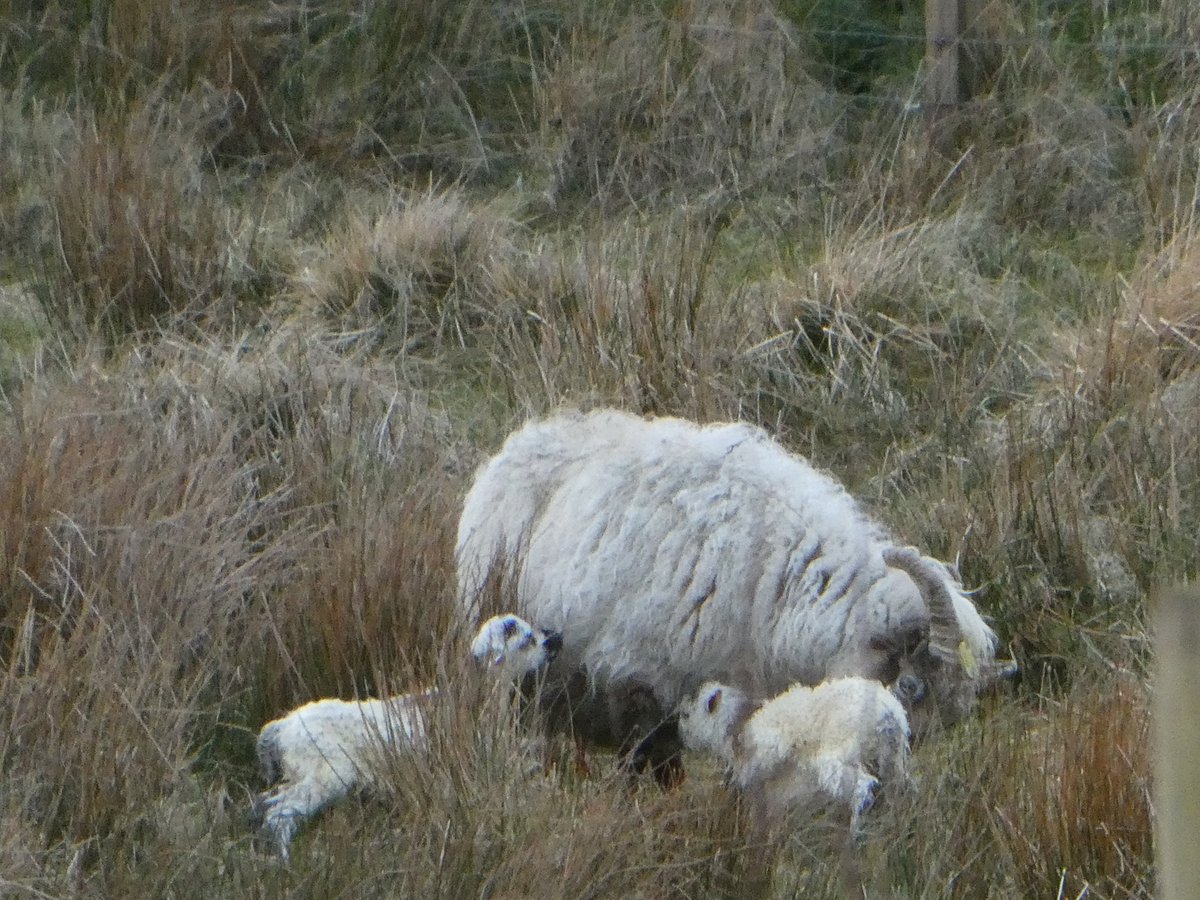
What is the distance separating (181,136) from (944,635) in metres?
4.86

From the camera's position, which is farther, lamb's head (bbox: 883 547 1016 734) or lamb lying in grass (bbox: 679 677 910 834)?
lamb's head (bbox: 883 547 1016 734)

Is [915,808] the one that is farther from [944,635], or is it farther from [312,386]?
[312,386]

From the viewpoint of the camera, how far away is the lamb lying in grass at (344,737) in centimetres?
299

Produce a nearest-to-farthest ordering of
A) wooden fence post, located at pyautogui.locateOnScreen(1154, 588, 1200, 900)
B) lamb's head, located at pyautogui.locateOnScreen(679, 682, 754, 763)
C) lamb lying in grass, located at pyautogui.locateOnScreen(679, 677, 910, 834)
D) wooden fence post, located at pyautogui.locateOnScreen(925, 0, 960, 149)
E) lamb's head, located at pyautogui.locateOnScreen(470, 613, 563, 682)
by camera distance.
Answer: wooden fence post, located at pyautogui.locateOnScreen(1154, 588, 1200, 900) → lamb lying in grass, located at pyautogui.locateOnScreen(679, 677, 910, 834) → lamb's head, located at pyautogui.locateOnScreen(679, 682, 754, 763) → lamb's head, located at pyautogui.locateOnScreen(470, 613, 563, 682) → wooden fence post, located at pyautogui.locateOnScreen(925, 0, 960, 149)

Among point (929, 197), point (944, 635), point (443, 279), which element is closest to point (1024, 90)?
point (929, 197)

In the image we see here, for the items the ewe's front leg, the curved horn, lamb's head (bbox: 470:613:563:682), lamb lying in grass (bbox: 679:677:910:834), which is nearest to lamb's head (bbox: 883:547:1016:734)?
the curved horn

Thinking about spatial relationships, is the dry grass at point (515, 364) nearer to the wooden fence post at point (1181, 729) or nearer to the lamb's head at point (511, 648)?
the lamb's head at point (511, 648)

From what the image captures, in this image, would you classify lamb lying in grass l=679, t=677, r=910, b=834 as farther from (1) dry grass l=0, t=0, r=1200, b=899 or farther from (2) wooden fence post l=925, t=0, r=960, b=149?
(2) wooden fence post l=925, t=0, r=960, b=149

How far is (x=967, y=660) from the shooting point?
3.16 meters

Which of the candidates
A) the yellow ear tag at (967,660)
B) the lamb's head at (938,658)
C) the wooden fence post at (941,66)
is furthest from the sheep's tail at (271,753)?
the wooden fence post at (941,66)

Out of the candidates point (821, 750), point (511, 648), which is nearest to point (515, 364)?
point (511, 648)

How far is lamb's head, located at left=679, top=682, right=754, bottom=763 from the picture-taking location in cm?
299

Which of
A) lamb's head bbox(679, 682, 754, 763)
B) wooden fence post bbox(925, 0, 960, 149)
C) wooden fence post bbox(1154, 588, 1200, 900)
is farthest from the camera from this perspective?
wooden fence post bbox(925, 0, 960, 149)

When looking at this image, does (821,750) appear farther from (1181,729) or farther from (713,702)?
(1181,729)
